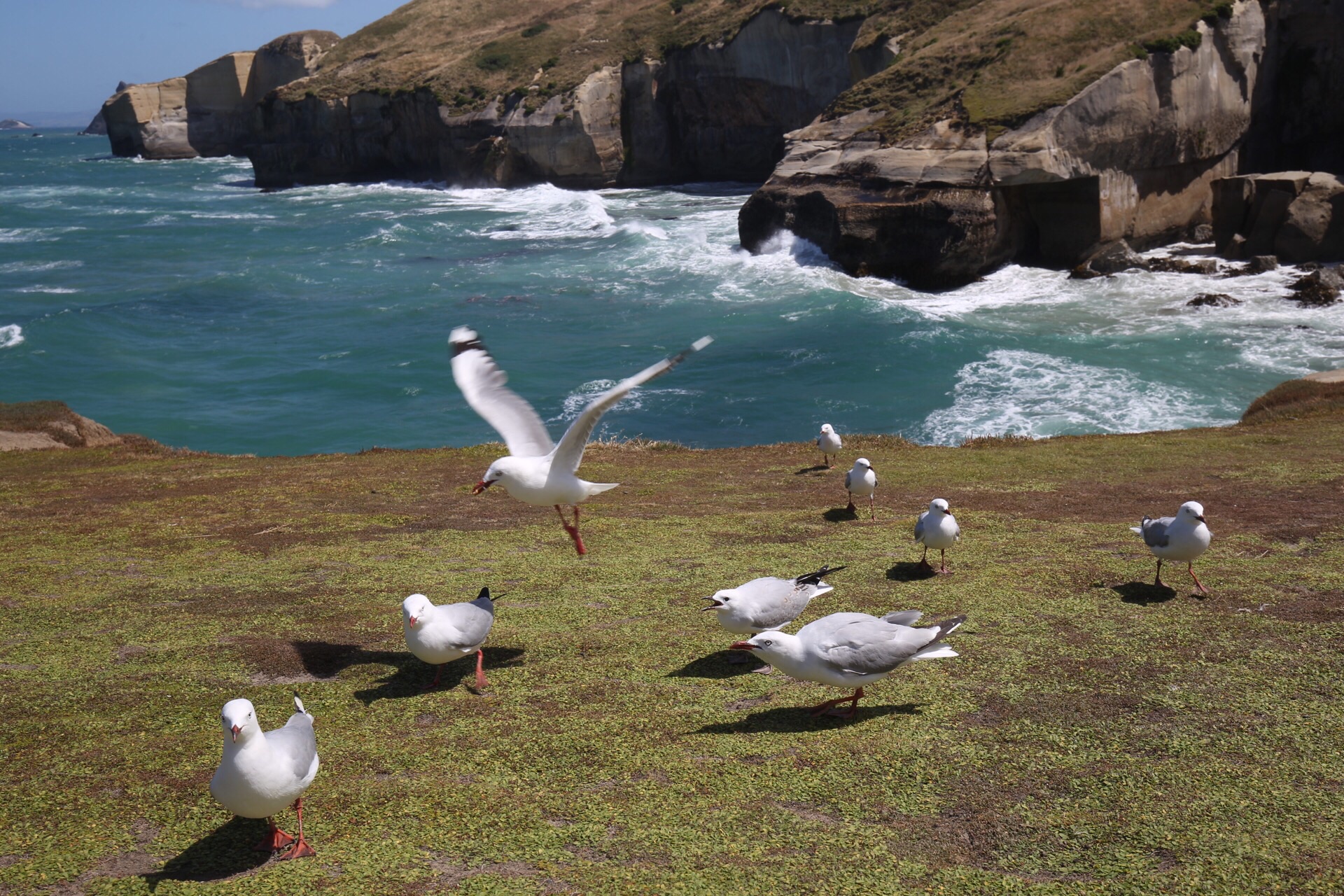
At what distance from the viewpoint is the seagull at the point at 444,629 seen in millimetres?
8391

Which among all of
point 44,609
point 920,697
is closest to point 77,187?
point 44,609

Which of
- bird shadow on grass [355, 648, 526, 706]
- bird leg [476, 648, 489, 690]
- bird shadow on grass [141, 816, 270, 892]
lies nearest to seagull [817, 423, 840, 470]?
bird shadow on grass [355, 648, 526, 706]

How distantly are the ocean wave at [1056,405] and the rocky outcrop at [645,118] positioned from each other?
38029 mm

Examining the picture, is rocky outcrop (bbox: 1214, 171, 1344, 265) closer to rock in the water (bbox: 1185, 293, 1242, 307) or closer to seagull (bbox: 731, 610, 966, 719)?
rock in the water (bbox: 1185, 293, 1242, 307)

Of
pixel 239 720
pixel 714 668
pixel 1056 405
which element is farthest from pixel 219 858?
pixel 1056 405

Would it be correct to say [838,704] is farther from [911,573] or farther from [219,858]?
[219,858]

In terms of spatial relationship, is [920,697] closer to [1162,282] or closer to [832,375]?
[832,375]

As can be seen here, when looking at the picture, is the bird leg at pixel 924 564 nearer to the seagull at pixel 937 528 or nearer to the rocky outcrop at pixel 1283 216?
the seagull at pixel 937 528

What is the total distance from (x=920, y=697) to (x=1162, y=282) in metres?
43.3

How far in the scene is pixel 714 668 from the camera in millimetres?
9078

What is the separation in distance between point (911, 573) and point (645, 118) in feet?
259

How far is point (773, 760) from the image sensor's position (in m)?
7.34

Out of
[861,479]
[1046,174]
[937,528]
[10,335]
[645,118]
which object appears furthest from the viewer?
[645,118]

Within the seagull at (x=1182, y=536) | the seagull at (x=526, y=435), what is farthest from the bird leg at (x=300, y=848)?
the seagull at (x=1182, y=536)
